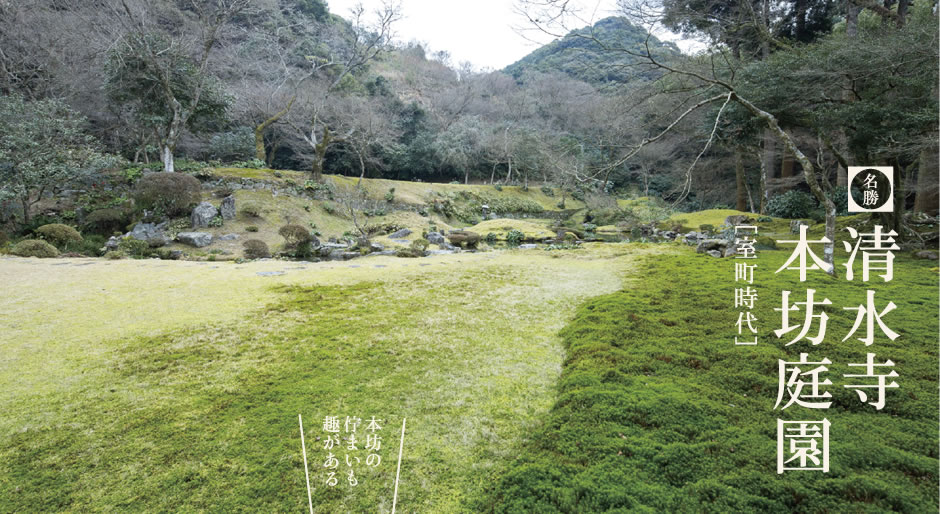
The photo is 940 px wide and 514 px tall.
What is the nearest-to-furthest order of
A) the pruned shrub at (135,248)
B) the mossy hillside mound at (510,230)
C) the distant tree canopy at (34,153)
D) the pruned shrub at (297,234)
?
the pruned shrub at (135,248) < the pruned shrub at (297,234) < the distant tree canopy at (34,153) < the mossy hillside mound at (510,230)

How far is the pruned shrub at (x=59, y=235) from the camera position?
7.42m

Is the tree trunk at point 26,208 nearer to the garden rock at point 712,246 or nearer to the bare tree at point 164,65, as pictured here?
the bare tree at point 164,65

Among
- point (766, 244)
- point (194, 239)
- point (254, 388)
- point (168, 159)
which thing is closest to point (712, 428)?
point (254, 388)

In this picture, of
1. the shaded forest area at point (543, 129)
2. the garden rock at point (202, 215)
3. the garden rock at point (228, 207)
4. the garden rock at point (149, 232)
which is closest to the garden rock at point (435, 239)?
the shaded forest area at point (543, 129)

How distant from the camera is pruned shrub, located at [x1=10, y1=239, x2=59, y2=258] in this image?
6.43m

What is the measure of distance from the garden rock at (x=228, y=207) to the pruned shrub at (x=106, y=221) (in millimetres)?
2091

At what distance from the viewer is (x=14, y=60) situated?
456 inches

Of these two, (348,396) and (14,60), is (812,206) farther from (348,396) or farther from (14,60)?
(14,60)

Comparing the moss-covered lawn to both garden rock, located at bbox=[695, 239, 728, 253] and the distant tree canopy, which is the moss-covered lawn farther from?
the distant tree canopy

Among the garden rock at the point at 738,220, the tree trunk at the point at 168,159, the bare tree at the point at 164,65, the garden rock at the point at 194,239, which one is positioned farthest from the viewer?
the tree trunk at the point at 168,159

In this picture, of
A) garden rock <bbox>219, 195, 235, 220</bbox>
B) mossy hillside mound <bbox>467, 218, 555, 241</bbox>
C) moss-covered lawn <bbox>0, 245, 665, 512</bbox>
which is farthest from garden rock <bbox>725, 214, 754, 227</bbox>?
garden rock <bbox>219, 195, 235, 220</bbox>

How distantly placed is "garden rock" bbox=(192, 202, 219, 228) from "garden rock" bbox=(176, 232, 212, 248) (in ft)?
3.29

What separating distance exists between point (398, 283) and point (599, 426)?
343 centimetres

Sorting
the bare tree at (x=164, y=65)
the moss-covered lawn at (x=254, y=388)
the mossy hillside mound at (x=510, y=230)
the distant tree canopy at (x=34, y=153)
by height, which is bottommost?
the moss-covered lawn at (x=254, y=388)
